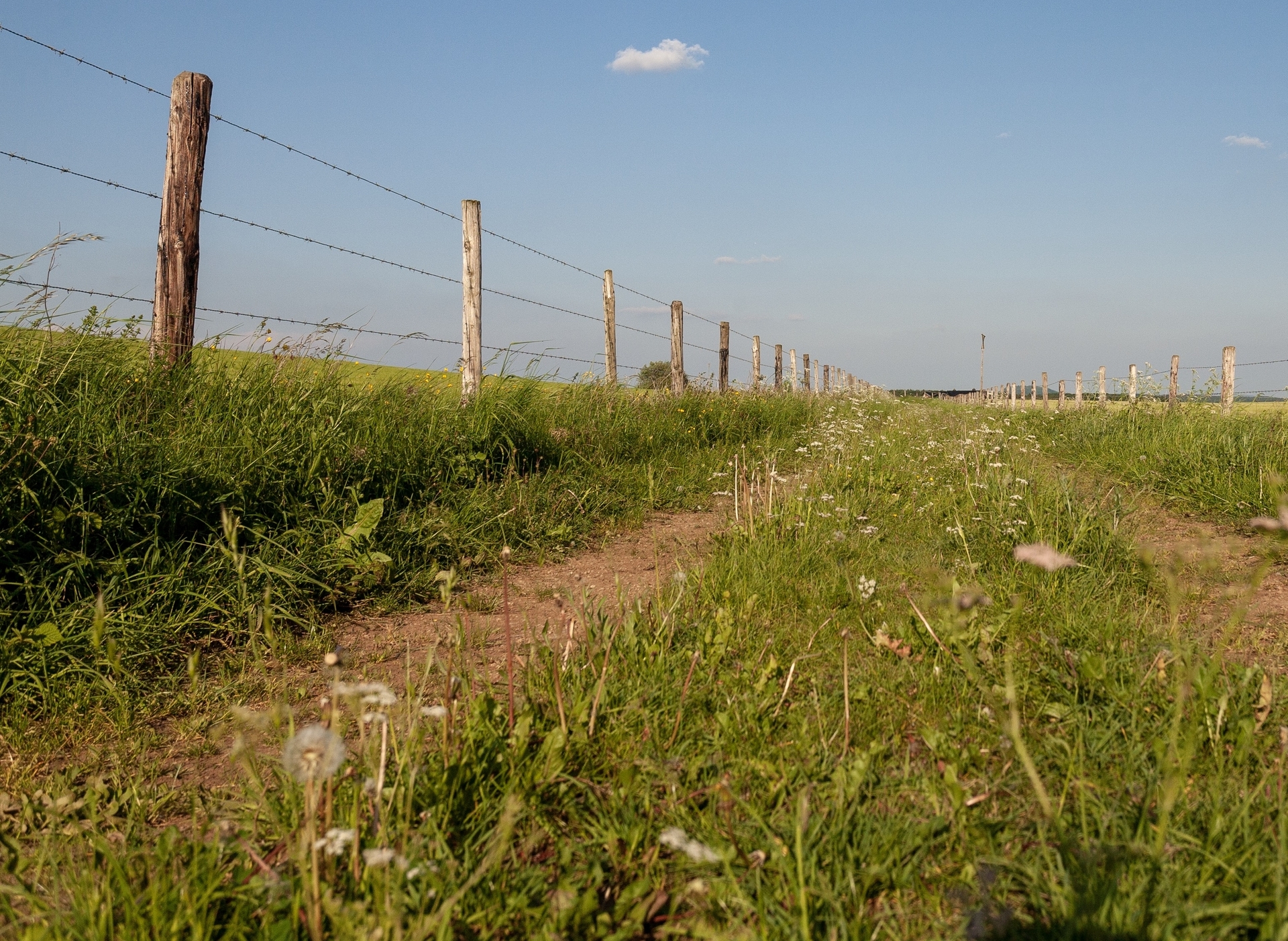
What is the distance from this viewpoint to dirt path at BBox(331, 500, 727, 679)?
310 centimetres

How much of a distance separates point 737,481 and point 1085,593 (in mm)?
1961

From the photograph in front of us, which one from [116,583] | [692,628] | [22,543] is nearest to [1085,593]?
[692,628]

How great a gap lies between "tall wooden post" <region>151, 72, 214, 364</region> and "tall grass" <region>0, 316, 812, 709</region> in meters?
0.36

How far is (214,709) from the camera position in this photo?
267cm

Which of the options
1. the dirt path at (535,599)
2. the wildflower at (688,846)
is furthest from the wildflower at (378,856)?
the dirt path at (535,599)

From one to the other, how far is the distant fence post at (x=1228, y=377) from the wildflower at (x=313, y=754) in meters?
20.3

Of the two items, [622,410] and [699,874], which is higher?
[622,410]

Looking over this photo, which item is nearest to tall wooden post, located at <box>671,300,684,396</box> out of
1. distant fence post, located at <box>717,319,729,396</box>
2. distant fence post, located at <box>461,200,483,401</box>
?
distant fence post, located at <box>717,319,729,396</box>

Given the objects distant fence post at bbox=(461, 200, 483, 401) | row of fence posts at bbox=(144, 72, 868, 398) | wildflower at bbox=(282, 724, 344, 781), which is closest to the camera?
wildflower at bbox=(282, 724, 344, 781)

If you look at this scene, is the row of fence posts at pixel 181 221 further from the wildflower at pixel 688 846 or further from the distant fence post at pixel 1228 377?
the distant fence post at pixel 1228 377

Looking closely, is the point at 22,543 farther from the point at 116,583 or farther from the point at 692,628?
the point at 692,628

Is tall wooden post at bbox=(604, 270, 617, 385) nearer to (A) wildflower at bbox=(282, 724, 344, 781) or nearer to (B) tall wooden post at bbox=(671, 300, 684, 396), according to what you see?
(B) tall wooden post at bbox=(671, 300, 684, 396)

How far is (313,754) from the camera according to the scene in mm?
1370

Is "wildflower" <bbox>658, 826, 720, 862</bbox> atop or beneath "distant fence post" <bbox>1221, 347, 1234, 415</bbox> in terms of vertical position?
beneath
